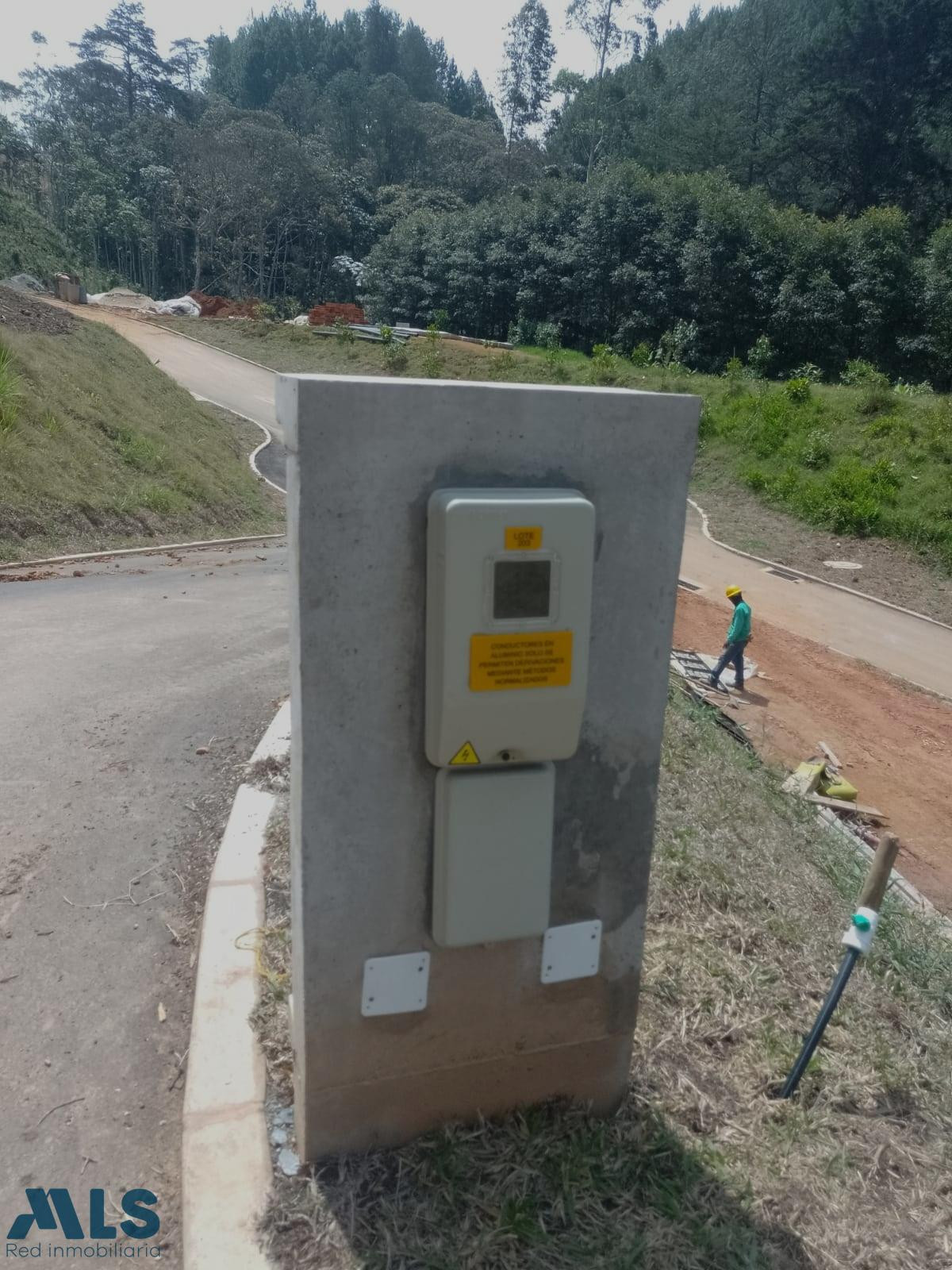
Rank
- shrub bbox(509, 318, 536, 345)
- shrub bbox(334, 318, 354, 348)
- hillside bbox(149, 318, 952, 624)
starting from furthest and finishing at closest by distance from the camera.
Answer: shrub bbox(509, 318, 536, 345) → shrub bbox(334, 318, 354, 348) → hillside bbox(149, 318, 952, 624)

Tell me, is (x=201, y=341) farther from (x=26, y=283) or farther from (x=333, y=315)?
(x=333, y=315)

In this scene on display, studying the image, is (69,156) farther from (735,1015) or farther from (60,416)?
(735,1015)

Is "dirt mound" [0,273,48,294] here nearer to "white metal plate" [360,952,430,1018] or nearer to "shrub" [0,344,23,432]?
"shrub" [0,344,23,432]

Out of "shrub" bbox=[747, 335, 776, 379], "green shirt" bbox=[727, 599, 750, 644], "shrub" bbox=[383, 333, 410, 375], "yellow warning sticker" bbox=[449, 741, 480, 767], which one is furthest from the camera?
"shrub" bbox=[383, 333, 410, 375]

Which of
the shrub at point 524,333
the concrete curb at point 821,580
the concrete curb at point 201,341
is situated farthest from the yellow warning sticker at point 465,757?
the shrub at point 524,333

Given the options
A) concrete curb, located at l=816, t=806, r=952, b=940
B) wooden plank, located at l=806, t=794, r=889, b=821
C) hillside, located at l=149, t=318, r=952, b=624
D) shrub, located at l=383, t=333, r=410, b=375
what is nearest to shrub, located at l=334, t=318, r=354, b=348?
shrub, located at l=383, t=333, r=410, b=375

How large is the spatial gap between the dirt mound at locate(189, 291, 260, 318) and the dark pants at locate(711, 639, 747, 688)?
38.6 meters

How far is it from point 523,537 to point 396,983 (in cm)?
118

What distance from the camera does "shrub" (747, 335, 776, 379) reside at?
34.1 metres

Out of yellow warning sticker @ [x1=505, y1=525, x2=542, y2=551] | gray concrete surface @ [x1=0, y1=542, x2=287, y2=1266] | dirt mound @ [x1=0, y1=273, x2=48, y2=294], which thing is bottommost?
gray concrete surface @ [x1=0, y1=542, x2=287, y2=1266]

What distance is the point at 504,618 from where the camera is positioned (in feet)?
6.98

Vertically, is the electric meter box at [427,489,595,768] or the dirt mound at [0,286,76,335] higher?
the dirt mound at [0,286,76,335]

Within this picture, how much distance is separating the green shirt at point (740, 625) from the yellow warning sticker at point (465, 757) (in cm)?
1041

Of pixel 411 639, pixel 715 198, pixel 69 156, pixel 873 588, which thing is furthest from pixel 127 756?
pixel 69 156
